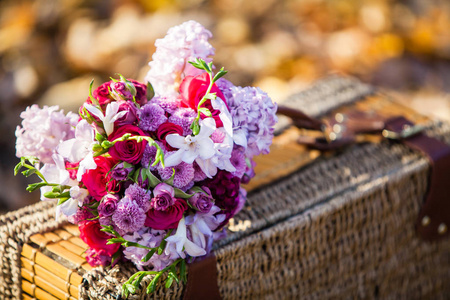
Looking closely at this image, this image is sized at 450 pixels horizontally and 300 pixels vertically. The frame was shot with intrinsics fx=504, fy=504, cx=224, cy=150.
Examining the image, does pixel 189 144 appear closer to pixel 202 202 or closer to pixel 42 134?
pixel 202 202

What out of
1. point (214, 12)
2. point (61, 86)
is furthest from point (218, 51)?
point (61, 86)

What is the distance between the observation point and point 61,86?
104 inches

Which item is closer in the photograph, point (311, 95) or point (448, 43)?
point (311, 95)

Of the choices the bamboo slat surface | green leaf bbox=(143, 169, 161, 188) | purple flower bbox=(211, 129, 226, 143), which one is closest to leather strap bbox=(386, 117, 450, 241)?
the bamboo slat surface

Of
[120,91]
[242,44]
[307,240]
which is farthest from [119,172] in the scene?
[242,44]

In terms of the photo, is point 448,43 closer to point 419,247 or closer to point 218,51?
point 218,51

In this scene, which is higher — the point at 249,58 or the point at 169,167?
the point at 169,167

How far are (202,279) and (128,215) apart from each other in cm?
24

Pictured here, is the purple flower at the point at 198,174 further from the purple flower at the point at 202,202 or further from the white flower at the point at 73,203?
the white flower at the point at 73,203

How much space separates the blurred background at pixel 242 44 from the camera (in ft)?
8.65

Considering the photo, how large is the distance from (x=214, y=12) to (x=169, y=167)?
2.39 meters

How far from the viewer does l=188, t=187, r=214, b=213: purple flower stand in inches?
35.0

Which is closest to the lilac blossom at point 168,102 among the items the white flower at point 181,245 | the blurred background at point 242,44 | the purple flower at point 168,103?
the purple flower at point 168,103

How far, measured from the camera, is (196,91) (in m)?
0.93
